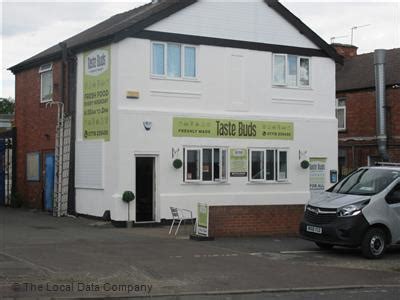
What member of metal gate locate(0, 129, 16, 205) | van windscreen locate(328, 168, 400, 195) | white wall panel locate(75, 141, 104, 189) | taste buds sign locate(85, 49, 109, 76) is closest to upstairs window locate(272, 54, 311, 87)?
taste buds sign locate(85, 49, 109, 76)

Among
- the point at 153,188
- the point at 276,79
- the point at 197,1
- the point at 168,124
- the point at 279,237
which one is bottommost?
the point at 279,237

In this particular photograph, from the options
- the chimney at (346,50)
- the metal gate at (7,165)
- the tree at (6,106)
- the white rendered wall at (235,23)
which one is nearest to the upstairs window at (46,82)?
the metal gate at (7,165)

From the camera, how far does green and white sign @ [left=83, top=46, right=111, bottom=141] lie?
19.7 meters

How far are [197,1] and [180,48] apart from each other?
171cm

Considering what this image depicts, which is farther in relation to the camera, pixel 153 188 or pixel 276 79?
pixel 276 79

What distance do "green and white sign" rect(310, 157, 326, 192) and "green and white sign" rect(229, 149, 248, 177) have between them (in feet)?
9.38

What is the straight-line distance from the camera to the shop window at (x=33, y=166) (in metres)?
24.3

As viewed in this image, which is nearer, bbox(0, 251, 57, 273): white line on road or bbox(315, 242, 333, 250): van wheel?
bbox(0, 251, 57, 273): white line on road

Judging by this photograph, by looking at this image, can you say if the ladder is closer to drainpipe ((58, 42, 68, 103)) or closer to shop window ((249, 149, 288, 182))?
drainpipe ((58, 42, 68, 103))

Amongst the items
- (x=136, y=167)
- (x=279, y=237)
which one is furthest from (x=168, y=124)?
(x=279, y=237)

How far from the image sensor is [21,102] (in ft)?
86.0

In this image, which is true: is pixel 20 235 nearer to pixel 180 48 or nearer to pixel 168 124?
pixel 168 124

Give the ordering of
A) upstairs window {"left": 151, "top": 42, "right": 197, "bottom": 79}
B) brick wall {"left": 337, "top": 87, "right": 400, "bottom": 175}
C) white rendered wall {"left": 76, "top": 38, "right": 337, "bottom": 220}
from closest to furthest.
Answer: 1. white rendered wall {"left": 76, "top": 38, "right": 337, "bottom": 220}
2. upstairs window {"left": 151, "top": 42, "right": 197, "bottom": 79}
3. brick wall {"left": 337, "top": 87, "right": 400, "bottom": 175}

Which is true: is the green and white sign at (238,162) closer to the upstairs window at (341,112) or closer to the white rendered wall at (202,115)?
the white rendered wall at (202,115)
